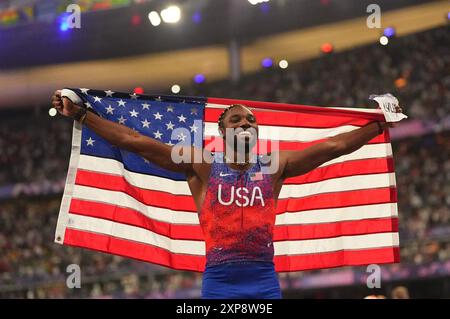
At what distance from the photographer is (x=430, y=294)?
58.7 feet

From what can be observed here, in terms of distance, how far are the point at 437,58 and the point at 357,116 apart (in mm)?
17930

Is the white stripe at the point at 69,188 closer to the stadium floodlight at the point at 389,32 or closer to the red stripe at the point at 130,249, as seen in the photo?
the red stripe at the point at 130,249

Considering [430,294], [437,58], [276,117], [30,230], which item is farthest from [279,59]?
[276,117]

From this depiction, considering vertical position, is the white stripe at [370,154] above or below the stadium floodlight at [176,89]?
below

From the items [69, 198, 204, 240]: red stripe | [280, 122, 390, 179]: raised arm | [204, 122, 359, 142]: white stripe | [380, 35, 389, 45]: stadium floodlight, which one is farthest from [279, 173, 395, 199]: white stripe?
[380, 35, 389, 45]: stadium floodlight

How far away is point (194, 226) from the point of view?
582 cm

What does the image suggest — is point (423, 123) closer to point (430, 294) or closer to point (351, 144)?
point (430, 294)

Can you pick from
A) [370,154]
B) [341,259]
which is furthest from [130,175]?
[370,154]

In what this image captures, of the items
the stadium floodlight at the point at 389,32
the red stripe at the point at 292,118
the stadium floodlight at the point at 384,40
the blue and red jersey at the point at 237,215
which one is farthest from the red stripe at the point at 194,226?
the stadium floodlight at the point at 389,32

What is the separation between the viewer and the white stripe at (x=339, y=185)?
237 inches

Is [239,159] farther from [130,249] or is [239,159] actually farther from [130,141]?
[130,249]

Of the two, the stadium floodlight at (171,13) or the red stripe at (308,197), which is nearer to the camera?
the red stripe at (308,197)

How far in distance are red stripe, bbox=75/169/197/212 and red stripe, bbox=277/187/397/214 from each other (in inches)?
35.8

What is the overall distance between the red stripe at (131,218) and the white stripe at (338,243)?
2.27ft
